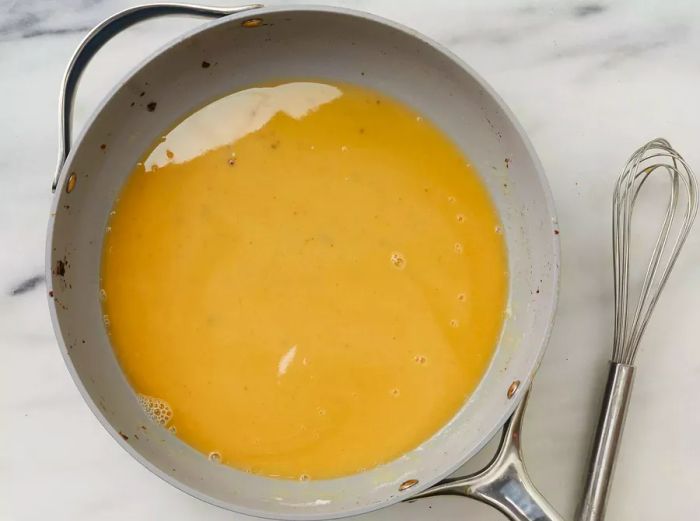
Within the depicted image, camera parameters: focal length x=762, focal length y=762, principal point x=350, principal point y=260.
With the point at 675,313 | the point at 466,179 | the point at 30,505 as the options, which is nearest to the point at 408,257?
the point at 466,179

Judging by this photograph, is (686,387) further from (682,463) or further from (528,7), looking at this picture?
(528,7)

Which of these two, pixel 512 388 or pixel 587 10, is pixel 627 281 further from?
pixel 587 10

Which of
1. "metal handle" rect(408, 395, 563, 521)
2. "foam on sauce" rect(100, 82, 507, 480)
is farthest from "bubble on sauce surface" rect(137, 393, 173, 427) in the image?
"metal handle" rect(408, 395, 563, 521)

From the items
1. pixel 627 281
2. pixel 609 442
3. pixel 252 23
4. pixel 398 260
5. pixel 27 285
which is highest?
pixel 252 23

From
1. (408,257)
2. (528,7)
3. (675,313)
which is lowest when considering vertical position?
(675,313)

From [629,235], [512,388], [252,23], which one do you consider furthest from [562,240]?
[252,23]

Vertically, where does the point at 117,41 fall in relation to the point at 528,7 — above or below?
above
